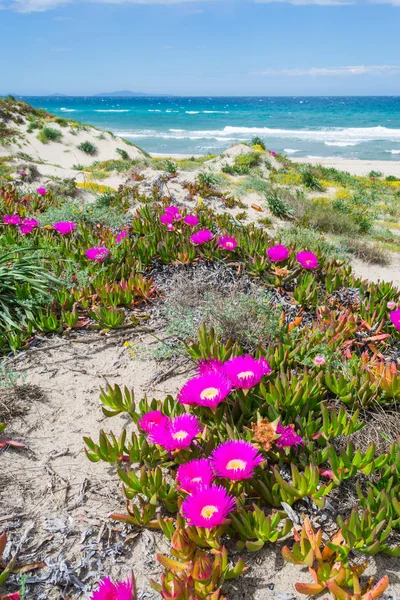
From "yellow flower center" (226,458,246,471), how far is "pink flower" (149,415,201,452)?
20cm

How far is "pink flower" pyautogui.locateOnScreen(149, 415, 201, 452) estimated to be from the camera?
185cm

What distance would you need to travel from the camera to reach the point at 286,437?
2018 mm

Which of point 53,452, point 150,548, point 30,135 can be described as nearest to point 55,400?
point 53,452

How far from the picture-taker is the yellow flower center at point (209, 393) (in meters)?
2.02

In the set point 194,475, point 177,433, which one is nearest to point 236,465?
point 194,475

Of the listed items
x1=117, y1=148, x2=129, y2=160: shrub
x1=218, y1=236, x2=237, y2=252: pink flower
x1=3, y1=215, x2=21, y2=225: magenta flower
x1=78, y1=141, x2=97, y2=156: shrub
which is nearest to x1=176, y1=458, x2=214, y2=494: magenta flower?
x1=218, y1=236, x2=237, y2=252: pink flower

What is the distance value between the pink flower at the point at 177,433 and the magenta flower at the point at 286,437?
0.37 meters

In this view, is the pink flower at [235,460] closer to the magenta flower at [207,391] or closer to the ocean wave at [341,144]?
the magenta flower at [207,391]

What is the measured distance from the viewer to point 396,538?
1851 millimetres

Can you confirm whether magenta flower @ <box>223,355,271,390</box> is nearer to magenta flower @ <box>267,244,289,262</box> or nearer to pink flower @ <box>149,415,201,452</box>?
pink flower @ <box>149,415,201,452</box>

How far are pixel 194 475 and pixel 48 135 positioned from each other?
75.6 ft

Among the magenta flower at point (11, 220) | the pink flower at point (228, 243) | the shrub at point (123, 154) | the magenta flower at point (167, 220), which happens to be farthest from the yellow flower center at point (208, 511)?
the shrub at point (123, 154)

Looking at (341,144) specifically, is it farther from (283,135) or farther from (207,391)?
(207,391)

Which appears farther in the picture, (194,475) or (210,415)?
(210,415)
